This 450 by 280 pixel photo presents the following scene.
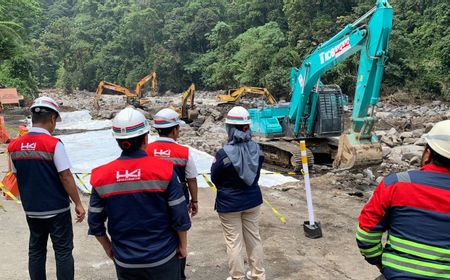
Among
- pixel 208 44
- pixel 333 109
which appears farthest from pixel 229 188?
pixel 208 44

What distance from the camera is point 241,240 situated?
3.96m

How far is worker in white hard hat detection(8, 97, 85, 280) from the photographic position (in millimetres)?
3316

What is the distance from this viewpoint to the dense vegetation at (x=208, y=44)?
28.1 metres

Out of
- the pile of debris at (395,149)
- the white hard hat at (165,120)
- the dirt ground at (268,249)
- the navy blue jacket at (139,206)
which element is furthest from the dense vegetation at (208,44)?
the navy blue jacket at (139,206)

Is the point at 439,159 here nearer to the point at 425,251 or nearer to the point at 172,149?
the point at 425,251

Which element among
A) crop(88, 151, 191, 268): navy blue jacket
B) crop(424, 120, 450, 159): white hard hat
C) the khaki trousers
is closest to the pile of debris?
crop(424, 120, 450, 159): white hard hat

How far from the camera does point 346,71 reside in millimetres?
30453

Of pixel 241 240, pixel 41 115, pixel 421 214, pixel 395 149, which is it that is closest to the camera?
pixel 421 214

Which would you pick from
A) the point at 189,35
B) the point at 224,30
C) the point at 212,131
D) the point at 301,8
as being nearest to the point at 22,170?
the point at 212,131

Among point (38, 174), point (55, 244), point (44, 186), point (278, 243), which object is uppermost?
point (38, 174)

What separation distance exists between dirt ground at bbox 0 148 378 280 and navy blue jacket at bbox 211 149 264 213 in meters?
0.98

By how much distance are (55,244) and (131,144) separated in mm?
1488

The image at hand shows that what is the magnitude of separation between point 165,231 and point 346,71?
30071 millimetres

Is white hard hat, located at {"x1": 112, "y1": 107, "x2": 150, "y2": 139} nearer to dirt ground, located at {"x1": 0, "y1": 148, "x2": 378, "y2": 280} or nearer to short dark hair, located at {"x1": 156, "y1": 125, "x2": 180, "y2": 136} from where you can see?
short dark hair, located at {"x1": 156, "y1": 125, "x2": 180, "y2": 136}
